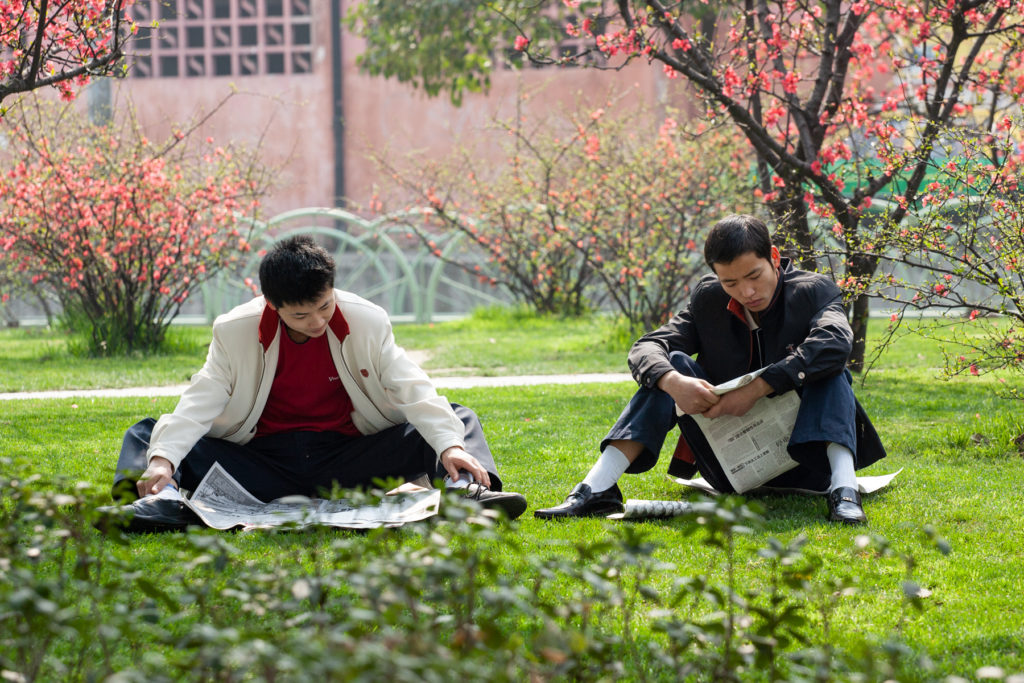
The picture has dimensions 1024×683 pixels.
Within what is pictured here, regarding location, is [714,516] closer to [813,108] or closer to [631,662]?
Answer: [631,662]

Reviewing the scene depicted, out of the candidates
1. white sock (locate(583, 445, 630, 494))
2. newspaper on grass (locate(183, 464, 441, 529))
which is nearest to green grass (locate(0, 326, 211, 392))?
newspaper on grass (locate(183, 464, 441, 529))

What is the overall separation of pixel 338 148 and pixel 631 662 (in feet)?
52.8

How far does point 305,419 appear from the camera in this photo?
396 cm

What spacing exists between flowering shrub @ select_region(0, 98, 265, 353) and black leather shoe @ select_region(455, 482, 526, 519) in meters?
6.74

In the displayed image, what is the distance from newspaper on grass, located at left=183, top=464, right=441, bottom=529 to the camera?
11.3ft

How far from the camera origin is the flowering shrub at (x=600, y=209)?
10344mm

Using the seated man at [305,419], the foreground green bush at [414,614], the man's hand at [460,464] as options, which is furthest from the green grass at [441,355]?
the foreground green bush at [414,614]

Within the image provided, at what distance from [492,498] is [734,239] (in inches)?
43.3

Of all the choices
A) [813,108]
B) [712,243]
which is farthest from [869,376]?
[712,243]

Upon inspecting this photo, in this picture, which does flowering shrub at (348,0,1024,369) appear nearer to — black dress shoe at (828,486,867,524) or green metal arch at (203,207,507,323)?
black dress shoe at (828,486,867,524)

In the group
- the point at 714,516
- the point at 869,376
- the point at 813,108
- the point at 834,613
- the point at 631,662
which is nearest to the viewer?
the point at 714,516

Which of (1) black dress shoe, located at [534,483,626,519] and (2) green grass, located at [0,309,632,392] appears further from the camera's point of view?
(2) green grass, located at [0,309,632,392]

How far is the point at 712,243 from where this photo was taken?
3.67 m

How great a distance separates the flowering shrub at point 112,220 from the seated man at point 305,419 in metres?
6.16
